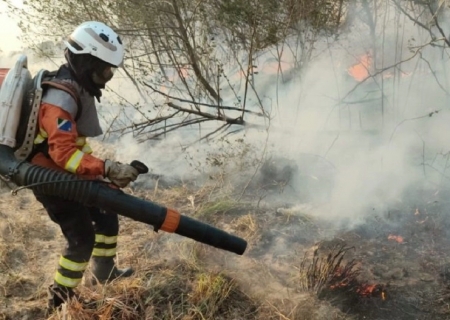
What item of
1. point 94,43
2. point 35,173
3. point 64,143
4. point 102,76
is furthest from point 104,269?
point 94,43

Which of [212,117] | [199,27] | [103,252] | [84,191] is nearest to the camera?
[84,191]

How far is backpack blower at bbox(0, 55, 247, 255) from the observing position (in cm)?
297

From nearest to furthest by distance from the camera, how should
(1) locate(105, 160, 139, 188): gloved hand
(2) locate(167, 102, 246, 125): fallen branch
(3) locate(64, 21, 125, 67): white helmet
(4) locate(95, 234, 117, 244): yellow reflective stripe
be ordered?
(1) locate(105, 160, 139, 188): gloved hand < (3) locate(64, 21, 125, 67): white helmet < (4) locate(95, 234, 117, 244): yellow reflective stripe < (2) locate(167, 102, 246, 125): fallen branch

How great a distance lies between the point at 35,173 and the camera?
2.97m

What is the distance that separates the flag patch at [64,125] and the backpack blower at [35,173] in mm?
181

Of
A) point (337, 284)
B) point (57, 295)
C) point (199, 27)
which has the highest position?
point (199, 27)

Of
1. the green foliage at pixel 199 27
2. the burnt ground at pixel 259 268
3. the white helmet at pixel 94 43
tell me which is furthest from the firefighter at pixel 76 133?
the green foliage at pixel 199 27

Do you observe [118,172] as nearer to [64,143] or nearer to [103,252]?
[64,143]

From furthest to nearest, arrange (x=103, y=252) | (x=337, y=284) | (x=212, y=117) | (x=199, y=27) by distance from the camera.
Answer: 1. (x=199, y=27)
2. (x=212, y=117)
3. (x=103, y=252)
4. (x=337, y=284)

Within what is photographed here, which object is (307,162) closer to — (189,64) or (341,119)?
(341,119)

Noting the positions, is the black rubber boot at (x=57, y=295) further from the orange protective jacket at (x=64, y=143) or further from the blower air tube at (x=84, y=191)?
the orange protective jacket at (x=64, y=143)

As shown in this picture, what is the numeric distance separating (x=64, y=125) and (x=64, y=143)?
116mm

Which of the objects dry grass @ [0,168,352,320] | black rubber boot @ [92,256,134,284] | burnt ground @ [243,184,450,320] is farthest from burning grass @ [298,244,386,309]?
black rubber boot @ [92,256,134,284]

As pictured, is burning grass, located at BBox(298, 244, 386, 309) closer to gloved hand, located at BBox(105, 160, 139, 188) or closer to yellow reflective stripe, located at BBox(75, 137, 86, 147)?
gloved hand, located at BBox(105, 160, 139, 188)
